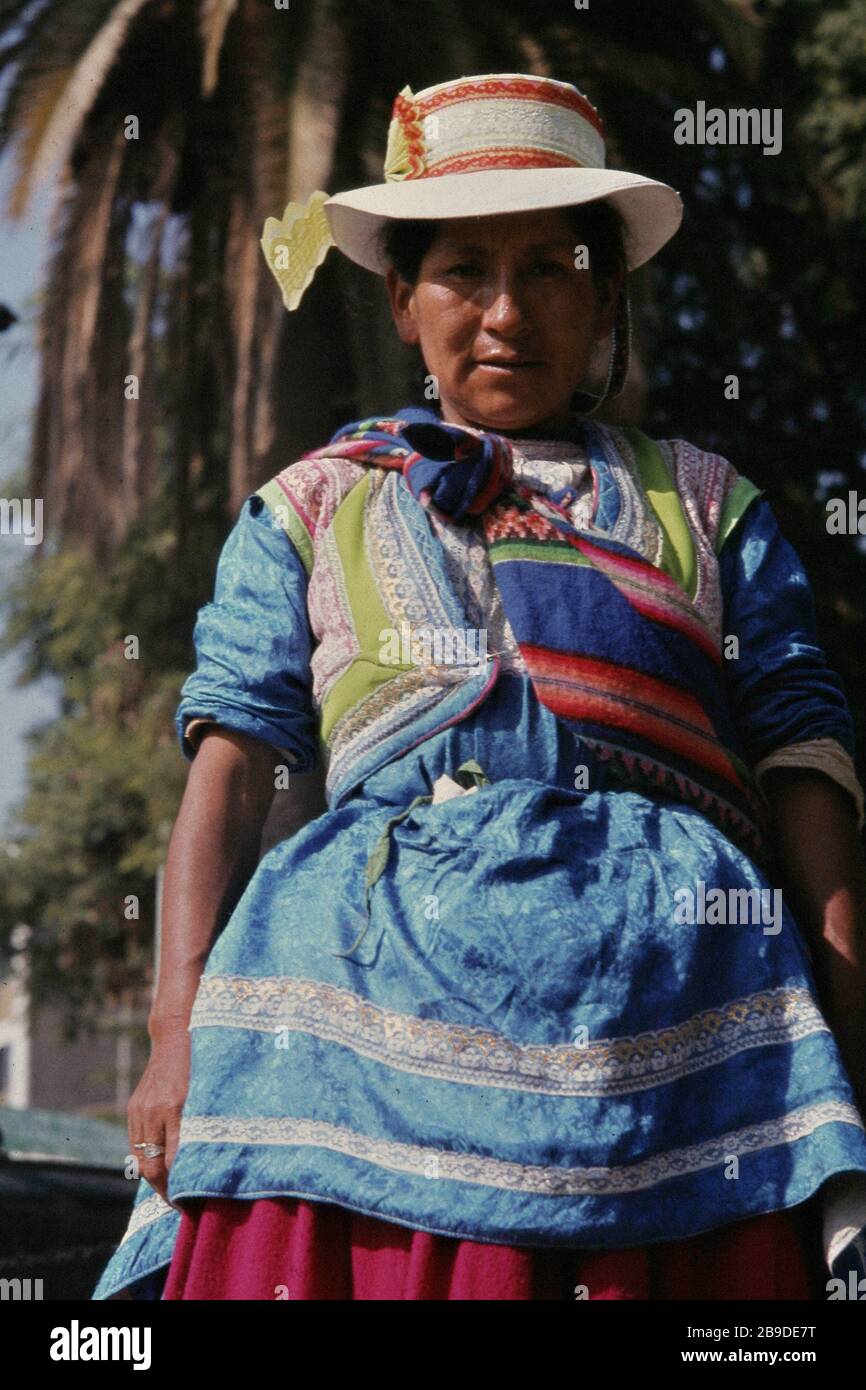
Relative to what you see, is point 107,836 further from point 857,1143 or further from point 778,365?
point 857,1143

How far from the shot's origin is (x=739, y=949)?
2660mm

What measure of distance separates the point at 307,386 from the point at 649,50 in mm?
2730

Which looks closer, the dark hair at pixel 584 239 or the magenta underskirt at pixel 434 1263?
the magenta underskirt at pixel 434 1263

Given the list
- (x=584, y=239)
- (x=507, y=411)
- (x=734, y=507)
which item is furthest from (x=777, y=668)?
(x=584, y=239)

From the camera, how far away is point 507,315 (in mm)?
2949

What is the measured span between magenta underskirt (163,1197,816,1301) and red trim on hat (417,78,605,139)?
1.52m

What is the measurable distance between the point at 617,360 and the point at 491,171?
37 cm

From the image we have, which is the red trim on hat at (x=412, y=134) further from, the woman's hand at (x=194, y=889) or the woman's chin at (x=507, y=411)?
the woman's hand at (x=194, y=889)

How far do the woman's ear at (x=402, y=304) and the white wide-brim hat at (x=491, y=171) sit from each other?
0.15 feet

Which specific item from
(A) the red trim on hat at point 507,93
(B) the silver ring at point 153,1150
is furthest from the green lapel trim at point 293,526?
(B) the silver ring at point 153,1150

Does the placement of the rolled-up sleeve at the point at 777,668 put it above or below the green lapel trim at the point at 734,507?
below

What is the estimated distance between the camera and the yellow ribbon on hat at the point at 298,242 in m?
3.24

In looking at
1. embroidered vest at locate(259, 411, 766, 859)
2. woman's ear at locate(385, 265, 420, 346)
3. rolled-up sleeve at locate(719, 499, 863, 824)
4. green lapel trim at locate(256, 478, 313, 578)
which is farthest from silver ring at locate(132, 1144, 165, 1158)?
woman's ear at locate(385, 265, 420, 346)

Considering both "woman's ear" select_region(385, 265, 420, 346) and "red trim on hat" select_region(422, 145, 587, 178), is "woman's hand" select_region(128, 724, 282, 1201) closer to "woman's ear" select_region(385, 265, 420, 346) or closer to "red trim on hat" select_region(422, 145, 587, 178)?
"woman's ear" select_region(385, 265, 420, 346)
